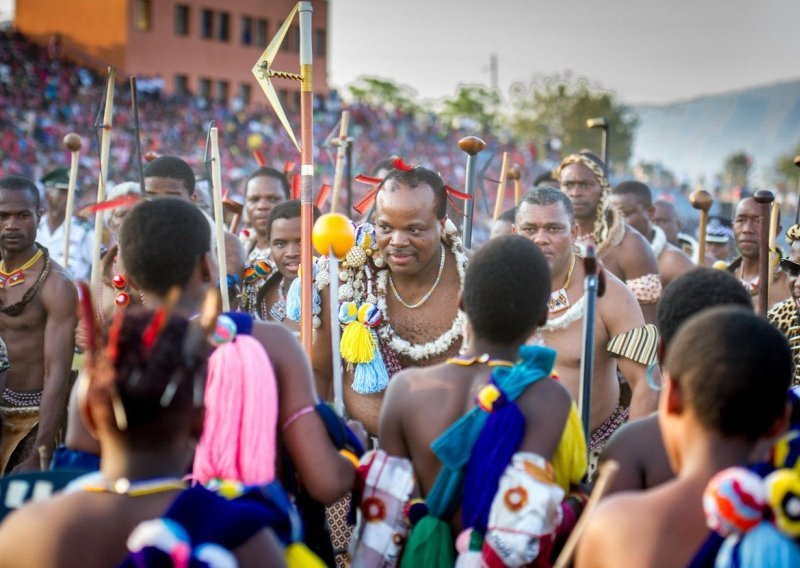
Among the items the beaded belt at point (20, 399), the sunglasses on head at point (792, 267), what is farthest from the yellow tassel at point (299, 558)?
the beaded belt at point (20, 399)

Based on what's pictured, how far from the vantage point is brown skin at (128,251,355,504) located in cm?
340

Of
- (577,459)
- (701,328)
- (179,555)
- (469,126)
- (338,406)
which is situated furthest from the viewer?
(469,126)

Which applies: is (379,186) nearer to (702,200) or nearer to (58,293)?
(58,293)

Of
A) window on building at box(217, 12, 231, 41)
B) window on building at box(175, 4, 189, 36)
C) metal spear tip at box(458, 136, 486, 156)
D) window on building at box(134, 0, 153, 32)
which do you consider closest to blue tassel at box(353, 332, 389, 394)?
metal spear tip at box(458, 136, 486, 156)

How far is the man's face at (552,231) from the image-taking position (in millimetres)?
5719

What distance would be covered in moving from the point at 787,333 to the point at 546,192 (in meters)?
1.51

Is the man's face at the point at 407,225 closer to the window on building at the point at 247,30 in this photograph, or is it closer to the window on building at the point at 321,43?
the window on building at the point at 247,30

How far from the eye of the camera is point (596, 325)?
5312mm

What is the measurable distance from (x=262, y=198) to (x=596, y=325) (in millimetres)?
4419

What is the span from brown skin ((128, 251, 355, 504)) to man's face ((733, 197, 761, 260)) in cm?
555

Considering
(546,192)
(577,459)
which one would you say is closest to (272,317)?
(546,192)

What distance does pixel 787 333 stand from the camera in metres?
5.36

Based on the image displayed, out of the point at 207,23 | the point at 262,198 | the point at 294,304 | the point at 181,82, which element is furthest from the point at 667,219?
the point at 207,23

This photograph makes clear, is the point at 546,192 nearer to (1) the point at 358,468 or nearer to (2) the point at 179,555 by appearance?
(1) the point at 358,468
